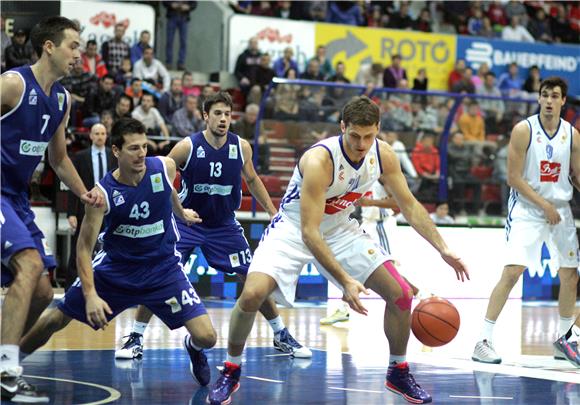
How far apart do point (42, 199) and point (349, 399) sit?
790 cm

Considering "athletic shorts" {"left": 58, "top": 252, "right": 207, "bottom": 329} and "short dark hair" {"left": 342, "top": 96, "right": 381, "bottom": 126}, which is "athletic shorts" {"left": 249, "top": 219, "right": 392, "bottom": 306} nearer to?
"athletic shorts" {"left": 58, "top": 252, "right": 207, "bottom": 329}

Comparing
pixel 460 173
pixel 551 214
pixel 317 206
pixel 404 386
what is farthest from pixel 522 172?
pixel 460 173

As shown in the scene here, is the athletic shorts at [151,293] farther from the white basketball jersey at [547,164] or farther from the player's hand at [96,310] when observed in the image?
the white basketball jersey at [547,164]

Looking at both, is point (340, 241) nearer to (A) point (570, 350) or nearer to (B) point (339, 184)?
(B) point (339, 184)

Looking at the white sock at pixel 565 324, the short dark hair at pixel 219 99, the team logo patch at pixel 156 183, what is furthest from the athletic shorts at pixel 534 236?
the team logo patch at pixel 156 183

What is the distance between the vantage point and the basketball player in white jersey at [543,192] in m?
8.34

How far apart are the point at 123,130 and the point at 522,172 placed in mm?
3711

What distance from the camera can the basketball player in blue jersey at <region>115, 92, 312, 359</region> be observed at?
8391 millimetres

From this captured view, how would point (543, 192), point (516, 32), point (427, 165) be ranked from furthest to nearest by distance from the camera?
point (516, 32), point (427, 165), point (543, 192)

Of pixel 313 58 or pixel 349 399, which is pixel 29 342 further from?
pixel 313 58

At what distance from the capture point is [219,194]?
336 inches

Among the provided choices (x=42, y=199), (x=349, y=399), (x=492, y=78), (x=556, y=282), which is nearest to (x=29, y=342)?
(x=349, y=399)

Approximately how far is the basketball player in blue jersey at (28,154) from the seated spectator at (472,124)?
9.51 m

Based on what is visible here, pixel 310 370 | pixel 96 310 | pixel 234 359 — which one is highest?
pixel 96 310
